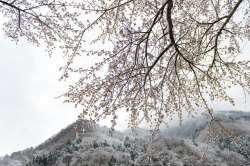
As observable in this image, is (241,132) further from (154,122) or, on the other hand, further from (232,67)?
(154,122)

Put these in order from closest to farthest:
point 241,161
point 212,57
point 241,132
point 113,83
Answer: point 113,83 → point 212,57 → point 241,161 → point 241,132

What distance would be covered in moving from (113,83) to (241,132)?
16.7 m

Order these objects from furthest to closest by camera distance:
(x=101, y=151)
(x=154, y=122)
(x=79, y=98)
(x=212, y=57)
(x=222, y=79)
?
1. (x=101, y=151)
2. (x=212, y=57)
3. (x=222, y=79)
4. (x=154, y=122)
5. (x=79, y=98)

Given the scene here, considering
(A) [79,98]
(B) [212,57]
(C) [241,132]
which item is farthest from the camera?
(C) [241,132]

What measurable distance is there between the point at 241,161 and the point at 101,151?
855cm

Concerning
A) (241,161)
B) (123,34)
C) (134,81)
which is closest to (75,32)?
(123,34)

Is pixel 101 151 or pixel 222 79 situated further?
pixel 101 151

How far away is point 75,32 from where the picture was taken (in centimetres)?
376

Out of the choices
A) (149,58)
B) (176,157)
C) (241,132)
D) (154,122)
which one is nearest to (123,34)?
(149,58)

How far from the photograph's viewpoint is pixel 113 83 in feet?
11.7

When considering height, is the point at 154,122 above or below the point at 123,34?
below

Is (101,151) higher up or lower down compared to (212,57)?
lower down

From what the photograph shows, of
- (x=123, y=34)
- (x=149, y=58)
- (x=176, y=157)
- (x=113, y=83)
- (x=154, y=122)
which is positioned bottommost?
(x=176, y=157)

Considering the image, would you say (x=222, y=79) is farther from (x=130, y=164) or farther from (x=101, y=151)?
(x=101, y=151)
